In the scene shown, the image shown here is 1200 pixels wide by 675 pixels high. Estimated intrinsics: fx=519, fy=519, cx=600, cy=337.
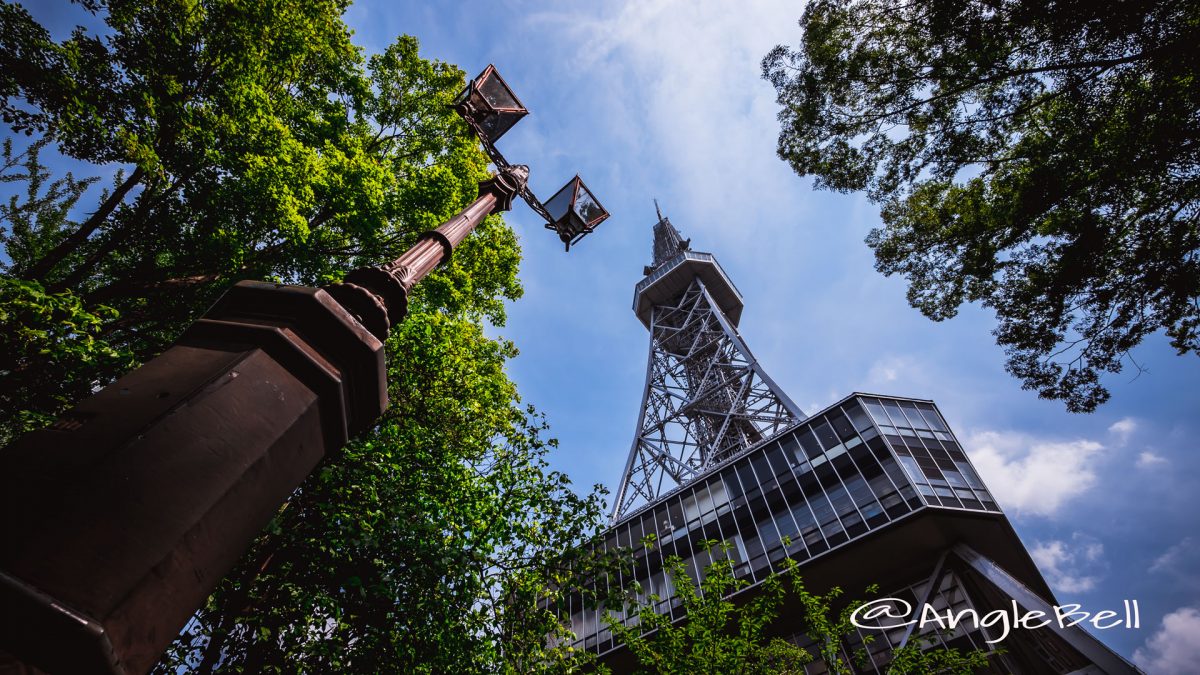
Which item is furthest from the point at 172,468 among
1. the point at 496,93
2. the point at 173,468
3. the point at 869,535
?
the point at 869,535

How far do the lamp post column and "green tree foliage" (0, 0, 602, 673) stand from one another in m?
4.20

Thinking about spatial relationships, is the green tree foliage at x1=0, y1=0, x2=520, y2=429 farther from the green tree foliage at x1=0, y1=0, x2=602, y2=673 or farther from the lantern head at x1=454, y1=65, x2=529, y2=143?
the lantern head at x1=454, y1=65, x2=529, y2=143

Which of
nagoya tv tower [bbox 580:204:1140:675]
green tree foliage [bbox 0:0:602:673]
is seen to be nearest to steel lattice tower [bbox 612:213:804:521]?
nagoya tv tower [bbox 580:204:1140:675]

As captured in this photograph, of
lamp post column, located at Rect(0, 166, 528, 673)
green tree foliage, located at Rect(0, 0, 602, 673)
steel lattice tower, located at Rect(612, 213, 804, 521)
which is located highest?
steel lattice tower, located at Rect(612, 213, 804, 521)

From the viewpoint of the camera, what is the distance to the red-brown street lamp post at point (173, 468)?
1645mm

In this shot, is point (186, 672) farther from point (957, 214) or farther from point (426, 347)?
point (957, 214)

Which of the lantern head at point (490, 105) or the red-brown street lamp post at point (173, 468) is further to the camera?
the lantern head at point (490, 105)

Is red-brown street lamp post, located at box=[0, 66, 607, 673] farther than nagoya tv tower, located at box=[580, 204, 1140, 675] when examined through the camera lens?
No

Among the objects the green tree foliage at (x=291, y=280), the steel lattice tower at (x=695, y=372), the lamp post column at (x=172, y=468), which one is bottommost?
the lamp post column at (x=172, y=468)

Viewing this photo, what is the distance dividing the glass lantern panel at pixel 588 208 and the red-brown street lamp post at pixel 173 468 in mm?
5777

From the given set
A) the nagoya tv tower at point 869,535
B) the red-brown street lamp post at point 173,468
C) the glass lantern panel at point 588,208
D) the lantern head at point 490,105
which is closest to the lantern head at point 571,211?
the glass lantern panel at point 588,208

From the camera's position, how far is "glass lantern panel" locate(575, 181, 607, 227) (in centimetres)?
881

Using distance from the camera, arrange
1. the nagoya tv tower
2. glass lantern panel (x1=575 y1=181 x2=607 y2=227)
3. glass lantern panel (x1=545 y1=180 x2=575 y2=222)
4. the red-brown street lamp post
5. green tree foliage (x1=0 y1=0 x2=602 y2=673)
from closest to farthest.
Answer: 1. the red-brown street lamp post
2. green tree foliage (x1=0 y1=0 x2=602 y2=673)
3. glass lantern panel (x1=545 y1=180 x2=575 y2=222)
4. glass lantern panel (x1=575 y1=181 x2=607 y2=227)
5. the nagoya tv tower

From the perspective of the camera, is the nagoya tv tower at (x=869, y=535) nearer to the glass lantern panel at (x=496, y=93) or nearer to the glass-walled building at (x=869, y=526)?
the glass-walled building at (x=869, y=526)
